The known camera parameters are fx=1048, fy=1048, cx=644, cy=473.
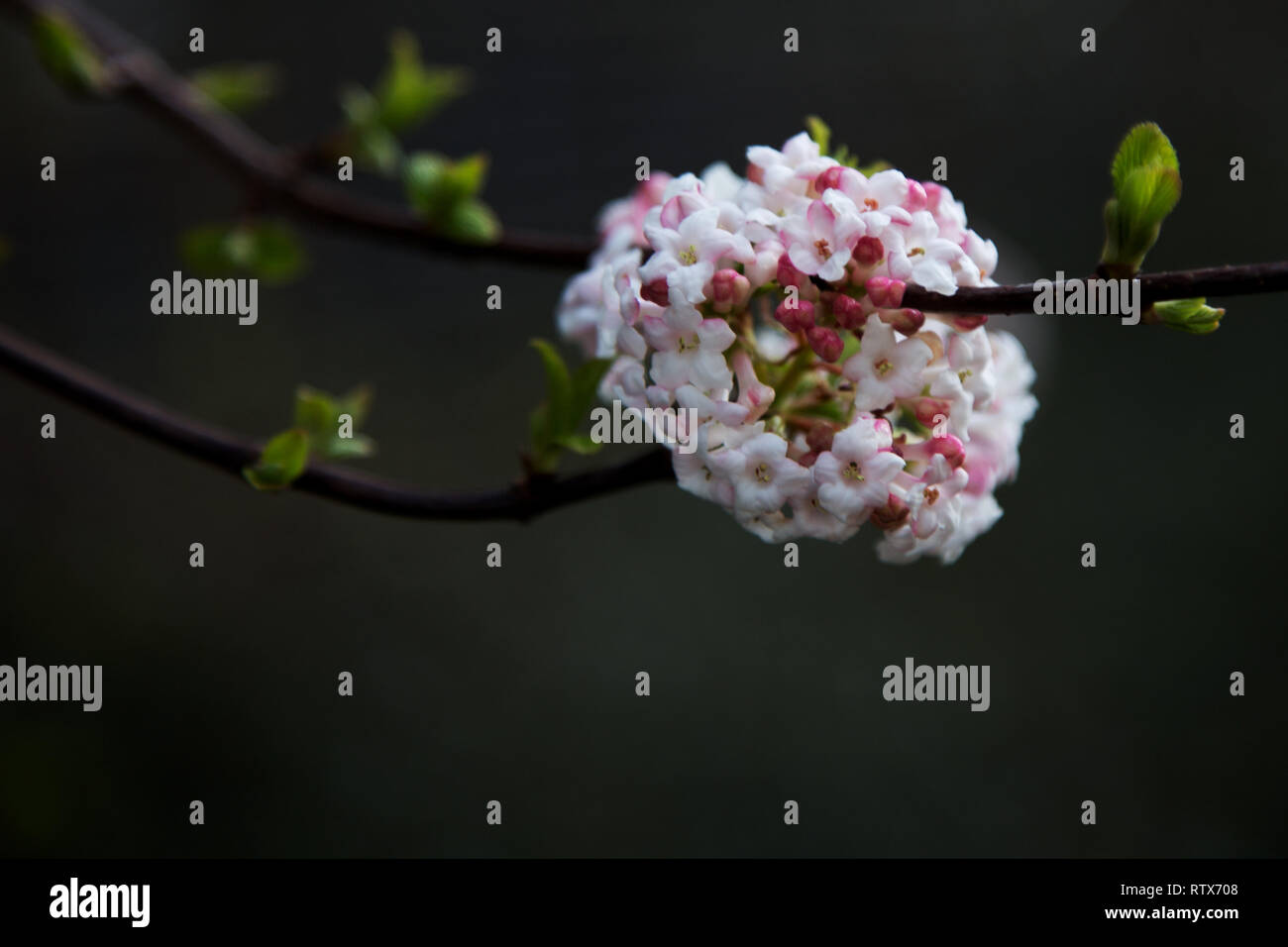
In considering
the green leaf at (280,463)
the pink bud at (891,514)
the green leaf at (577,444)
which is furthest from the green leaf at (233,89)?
the pink bud at (891,514)

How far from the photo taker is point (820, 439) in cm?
114

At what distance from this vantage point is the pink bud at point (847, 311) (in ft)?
3.57

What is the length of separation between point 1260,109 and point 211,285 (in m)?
4.27

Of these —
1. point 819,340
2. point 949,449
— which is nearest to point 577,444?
point 819,340

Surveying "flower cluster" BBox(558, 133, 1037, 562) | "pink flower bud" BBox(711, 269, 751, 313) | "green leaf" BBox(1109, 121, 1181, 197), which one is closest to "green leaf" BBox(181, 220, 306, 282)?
"flower cluster" BBox(558, 133, 1037, 562)

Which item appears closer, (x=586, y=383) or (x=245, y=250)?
(x=586, y=383)

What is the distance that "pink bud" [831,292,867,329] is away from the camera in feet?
3.57

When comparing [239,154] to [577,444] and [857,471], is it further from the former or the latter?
[857,471]

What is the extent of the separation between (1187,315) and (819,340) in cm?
36

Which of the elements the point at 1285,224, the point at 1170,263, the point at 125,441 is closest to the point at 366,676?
the point at 125,441

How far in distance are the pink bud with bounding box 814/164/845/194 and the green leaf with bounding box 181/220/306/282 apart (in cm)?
130

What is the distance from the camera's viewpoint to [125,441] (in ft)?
14.9

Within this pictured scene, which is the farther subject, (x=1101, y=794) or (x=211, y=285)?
(x=1101, y=794)

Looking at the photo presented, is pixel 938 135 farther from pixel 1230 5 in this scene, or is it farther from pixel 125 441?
pixel 125 441
